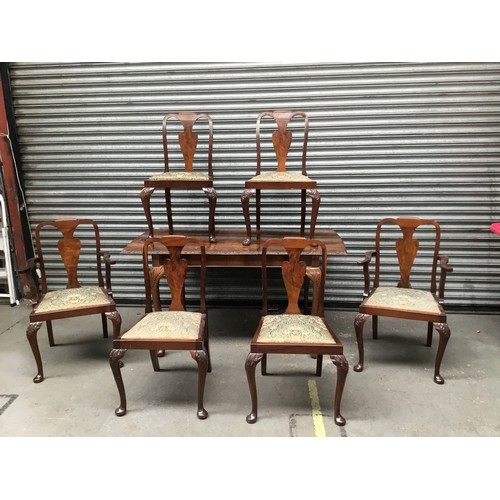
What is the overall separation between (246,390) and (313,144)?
2464 mm

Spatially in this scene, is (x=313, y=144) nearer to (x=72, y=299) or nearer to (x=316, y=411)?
(x=316, y=411)

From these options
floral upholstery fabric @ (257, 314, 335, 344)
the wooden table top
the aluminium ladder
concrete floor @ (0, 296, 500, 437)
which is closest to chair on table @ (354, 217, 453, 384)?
concrete floor @ (0, 296, 500, 437)

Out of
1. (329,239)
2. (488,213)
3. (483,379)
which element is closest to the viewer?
(483,379)

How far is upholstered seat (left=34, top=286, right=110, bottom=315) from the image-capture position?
3113 mm

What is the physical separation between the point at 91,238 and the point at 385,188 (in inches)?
126

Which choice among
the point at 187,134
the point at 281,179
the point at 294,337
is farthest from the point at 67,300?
the point at 281,179

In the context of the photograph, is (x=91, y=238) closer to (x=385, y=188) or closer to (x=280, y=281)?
(x=280, y=281)

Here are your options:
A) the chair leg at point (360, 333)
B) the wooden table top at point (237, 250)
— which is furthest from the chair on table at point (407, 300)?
the wooden table top at point (237, 250)

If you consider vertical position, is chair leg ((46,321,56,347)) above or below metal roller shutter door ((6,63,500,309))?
below

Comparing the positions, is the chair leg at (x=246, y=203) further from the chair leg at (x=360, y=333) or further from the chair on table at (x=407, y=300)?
the chair leg at (x=360, y=333)

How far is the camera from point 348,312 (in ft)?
14.1

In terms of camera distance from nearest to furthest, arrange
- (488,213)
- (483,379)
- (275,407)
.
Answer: (275,407) < (483,379) < (488,213)

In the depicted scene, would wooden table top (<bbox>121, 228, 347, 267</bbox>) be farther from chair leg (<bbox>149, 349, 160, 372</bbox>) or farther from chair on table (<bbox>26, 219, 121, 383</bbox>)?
chair leg (<bbox>149, 349, 160, 372</bbox>)

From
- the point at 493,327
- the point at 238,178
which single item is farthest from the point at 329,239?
the point at 493,327
